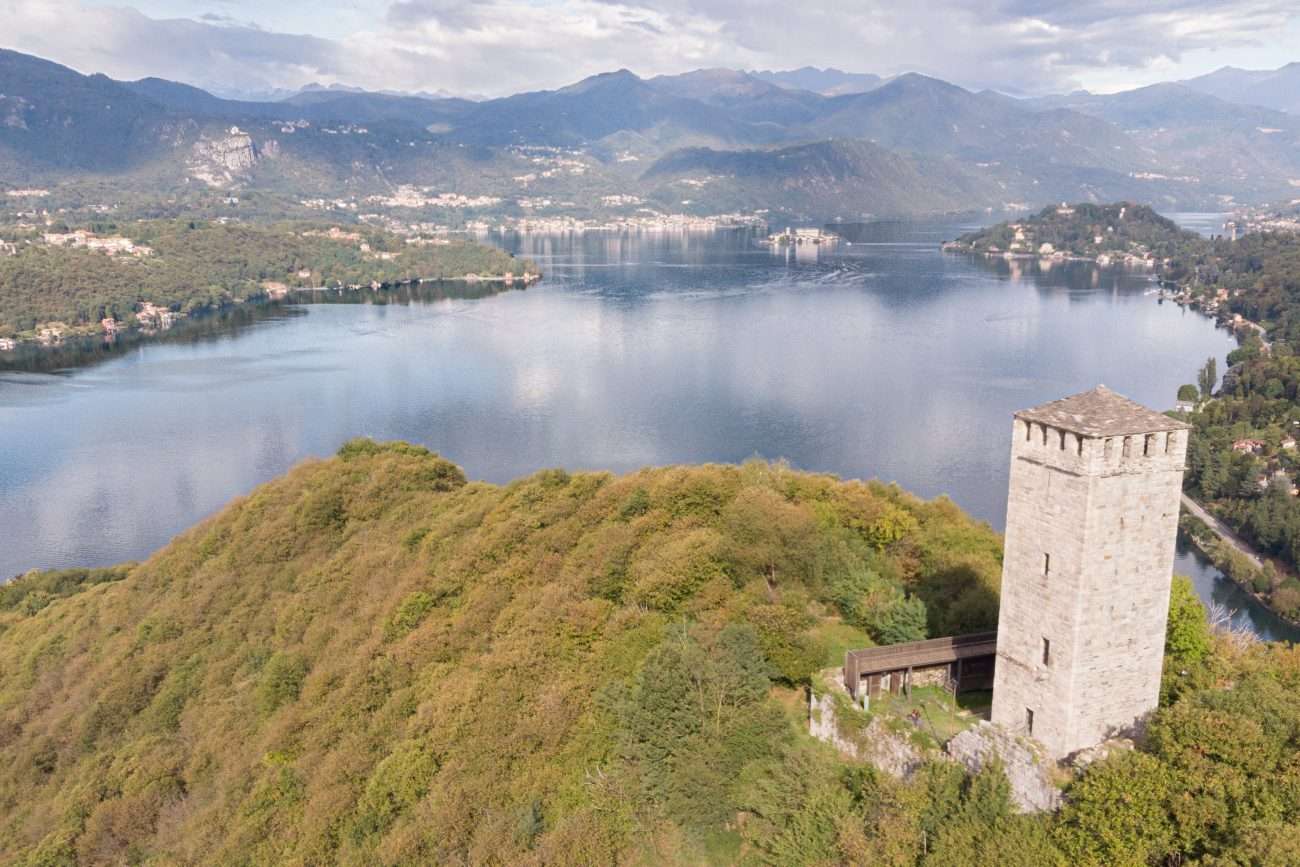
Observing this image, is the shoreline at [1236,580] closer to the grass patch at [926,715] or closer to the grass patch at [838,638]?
the grass patch at [838,638]

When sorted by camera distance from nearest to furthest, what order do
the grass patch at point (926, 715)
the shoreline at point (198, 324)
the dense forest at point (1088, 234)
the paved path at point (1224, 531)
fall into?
1. the grass patch at point (926, 715)
2. the paved path at point (1224, 531)
3. the shoreline at point (198, 324)
4. the dense forest at point (1088, 234)

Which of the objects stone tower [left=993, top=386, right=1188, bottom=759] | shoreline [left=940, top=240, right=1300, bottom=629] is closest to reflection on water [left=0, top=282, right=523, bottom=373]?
shoreline [left=940, top=240, right=1300, bottom=629]

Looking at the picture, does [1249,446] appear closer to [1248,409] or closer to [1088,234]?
[1248,409]

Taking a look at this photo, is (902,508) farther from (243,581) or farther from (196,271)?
(196,271)

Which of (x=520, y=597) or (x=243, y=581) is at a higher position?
(x=520, y=597)

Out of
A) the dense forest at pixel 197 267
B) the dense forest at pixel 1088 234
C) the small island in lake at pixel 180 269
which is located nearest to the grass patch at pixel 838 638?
the small island in lake at pixel 180 269

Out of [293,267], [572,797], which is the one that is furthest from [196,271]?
[572,797]

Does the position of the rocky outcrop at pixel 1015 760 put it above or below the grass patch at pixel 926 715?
above
